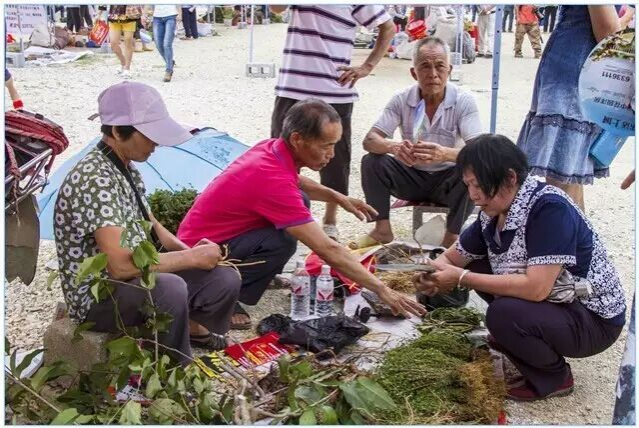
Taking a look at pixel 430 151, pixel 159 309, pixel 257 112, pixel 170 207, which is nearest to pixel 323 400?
pixel 159 309

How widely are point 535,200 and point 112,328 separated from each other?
1.63 meters

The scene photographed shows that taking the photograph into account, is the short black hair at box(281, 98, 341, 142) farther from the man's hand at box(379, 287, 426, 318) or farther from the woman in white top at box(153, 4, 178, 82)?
the woman in white top at box(153, 4, 178, 82)

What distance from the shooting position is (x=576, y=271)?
2.83 m

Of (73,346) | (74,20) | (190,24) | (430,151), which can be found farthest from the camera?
(190,24)

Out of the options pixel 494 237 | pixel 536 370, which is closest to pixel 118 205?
pixel 494 237

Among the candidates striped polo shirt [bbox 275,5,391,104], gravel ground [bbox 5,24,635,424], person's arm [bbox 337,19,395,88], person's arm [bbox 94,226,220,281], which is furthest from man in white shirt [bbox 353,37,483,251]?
person's arm [bbox 94,226,220,281]

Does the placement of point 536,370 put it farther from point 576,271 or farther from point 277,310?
point 277,310

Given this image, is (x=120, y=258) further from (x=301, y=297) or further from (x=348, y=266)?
(x=301, y=297)

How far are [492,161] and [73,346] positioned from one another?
168cm

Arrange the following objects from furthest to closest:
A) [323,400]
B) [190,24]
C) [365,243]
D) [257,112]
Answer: [190,24] → [257,112] → [365,243] → [323,400]

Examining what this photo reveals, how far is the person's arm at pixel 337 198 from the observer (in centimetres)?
390

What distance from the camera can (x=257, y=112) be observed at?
8.57 metres

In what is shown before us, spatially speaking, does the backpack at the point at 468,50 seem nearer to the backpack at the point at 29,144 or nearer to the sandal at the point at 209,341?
the sandal at the point at 209,341

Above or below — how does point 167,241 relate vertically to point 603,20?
below
